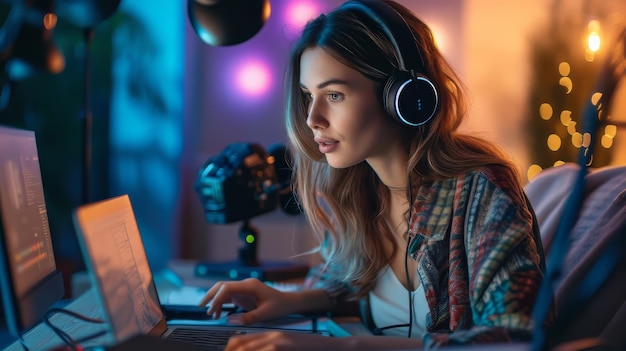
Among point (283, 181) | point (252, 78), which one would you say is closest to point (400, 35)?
point (283, 181)

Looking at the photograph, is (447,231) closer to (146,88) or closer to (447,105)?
(447,105)

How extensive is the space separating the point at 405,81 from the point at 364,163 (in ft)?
1.19

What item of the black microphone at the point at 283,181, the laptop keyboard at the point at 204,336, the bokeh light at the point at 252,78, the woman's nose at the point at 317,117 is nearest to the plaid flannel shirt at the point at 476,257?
the woman's nose at the point at 317,117

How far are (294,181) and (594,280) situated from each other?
946 mm

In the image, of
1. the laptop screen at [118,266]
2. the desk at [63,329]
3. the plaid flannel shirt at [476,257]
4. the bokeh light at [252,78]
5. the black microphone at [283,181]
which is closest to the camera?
the laptop screen at [118,266]

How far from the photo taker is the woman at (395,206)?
834 millimetres

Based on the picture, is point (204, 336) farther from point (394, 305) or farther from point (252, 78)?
point (252, 78)

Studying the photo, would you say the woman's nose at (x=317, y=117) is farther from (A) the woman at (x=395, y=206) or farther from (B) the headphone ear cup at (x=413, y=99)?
(B) the headphone ear cup at (x=413, y=99)

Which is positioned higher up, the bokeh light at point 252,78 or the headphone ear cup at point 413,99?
the bokeh light at point 252,78

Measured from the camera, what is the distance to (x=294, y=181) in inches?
58.4

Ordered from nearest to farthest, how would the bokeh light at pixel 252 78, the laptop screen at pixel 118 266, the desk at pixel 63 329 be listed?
the laptop screen at pixel 118 266
the desk at pixel 63 329
the bokeh light at pixel 252 78

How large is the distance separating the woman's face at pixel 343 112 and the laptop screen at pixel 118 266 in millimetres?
396

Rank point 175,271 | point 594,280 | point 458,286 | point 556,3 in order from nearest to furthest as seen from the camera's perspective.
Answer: point 594,280
point 458,286
point 175,271
point 556,3

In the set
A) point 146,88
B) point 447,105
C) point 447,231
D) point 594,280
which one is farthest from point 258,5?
point 146,88
